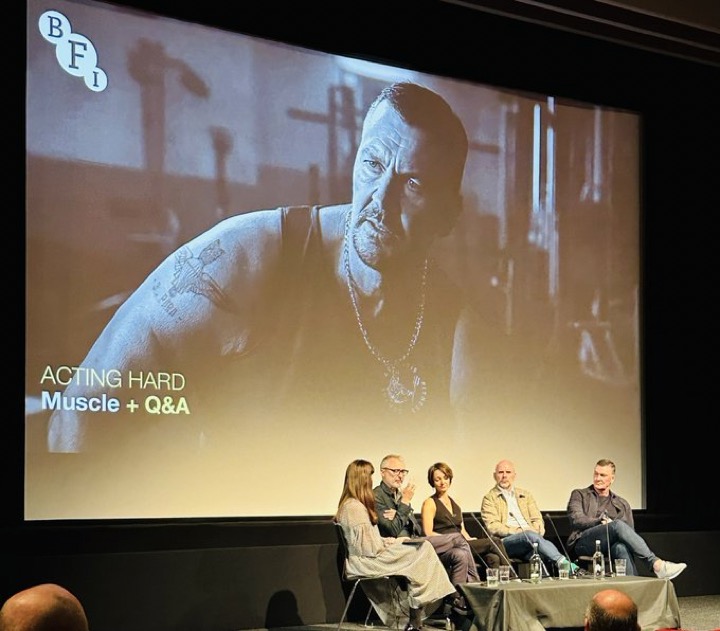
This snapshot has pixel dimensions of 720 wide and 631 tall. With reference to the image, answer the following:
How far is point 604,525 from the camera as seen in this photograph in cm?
622

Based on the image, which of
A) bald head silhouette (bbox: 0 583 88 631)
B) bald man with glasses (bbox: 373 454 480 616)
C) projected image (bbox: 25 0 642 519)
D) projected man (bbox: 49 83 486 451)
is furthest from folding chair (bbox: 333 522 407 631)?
bald head silhouette (bbox: 0 583 88 631)

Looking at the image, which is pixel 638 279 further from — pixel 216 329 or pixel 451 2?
pixel 216 329

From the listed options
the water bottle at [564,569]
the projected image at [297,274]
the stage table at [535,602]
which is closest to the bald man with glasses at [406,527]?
the stage table at [535,602]

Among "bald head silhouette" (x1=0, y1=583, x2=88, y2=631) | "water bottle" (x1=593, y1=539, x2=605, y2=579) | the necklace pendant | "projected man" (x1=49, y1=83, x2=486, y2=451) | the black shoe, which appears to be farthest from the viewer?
the necklace pendant

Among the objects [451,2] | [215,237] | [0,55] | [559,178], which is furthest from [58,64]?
[559,178]

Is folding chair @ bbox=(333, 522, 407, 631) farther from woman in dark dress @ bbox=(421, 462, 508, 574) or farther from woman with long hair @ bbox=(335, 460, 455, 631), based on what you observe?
woman in dark dress @ bbox=(421, 462, 508, 574)

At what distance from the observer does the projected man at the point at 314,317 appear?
5.84m

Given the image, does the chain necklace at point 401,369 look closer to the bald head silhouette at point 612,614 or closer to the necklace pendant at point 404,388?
the necklace pendant at point 404,388

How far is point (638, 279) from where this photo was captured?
7812 mm

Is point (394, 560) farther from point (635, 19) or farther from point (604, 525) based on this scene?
point (635, 19)

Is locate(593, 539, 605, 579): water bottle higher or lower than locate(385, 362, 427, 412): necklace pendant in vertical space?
lower

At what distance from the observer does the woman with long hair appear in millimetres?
5484

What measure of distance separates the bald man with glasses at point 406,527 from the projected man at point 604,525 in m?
0.73

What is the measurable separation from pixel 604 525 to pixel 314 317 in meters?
1.94
